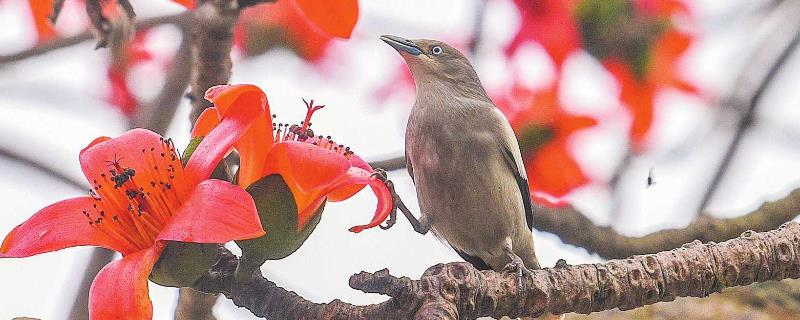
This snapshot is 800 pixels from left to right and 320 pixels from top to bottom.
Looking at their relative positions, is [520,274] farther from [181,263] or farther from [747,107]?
[747,107]

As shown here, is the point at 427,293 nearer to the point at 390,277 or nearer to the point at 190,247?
the point at 390,277

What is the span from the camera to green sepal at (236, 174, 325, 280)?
86 cm

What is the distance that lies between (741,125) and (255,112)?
1.15 meters

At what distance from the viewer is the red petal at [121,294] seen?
75 cm

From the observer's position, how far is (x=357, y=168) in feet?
2.95

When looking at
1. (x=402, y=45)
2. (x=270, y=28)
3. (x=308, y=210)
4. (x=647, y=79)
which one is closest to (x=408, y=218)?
(x=402, y=45)

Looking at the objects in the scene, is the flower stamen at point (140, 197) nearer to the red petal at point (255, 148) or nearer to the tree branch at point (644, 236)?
the red petal at point (255, 148)

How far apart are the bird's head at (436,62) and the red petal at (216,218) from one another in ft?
2.11

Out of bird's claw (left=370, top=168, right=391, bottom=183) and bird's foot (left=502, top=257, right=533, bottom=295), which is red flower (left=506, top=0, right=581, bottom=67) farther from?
bird's foot (left=502, top=257, right=533, bottom=295)

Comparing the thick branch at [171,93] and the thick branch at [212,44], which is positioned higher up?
the thick branch at [212,44]

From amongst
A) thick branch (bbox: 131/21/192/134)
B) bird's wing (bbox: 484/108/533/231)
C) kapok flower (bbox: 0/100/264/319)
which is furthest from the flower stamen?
bird's wing (bbox: 484/108/533/231)

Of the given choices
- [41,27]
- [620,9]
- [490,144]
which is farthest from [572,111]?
[41,27]

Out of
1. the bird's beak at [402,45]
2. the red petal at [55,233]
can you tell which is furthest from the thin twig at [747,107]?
the red petal at [55,233]

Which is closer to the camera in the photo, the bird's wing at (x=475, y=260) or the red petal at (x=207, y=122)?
the red petal at (x=207, y=122)
